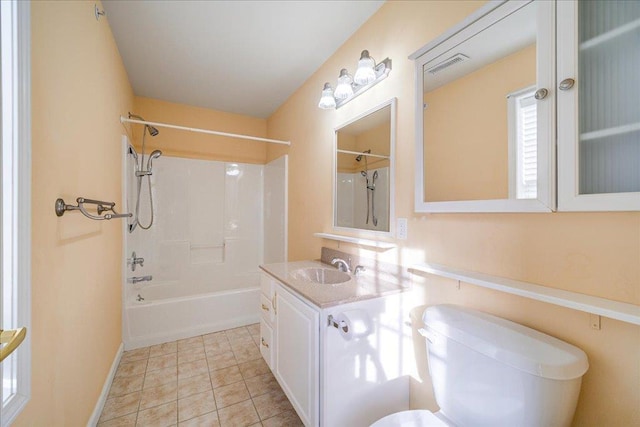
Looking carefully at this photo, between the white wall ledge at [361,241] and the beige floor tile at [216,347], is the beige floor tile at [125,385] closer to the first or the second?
the beige floor tile at [216,347]

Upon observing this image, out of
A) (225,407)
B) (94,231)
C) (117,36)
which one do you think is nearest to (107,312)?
(94,231)

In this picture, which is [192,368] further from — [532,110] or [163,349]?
[532,110]

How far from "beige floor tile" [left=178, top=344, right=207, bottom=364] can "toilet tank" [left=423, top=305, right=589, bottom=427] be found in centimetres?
202

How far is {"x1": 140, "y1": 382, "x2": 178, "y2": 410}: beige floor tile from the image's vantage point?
1648 mm

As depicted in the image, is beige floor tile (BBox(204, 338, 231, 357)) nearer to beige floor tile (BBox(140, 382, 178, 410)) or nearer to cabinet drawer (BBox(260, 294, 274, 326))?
beige floor tile (BBox(140, 382, 178, 410))

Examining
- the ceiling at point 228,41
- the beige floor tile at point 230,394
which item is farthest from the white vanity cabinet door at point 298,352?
the ceiling at point 228,41

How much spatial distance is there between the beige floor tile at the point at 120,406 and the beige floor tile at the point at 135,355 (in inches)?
20.0

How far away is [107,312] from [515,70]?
8.93 ft

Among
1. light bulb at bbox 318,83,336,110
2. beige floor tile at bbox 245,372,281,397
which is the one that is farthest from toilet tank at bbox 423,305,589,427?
light bulb at bbox 318,83,336,110

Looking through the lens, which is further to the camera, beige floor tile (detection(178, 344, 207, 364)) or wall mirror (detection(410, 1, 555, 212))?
beige floor tile (detection(178, 344, 207, 364))

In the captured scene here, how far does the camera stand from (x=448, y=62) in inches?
46.1

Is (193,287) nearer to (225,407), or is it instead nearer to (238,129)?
(225,407)

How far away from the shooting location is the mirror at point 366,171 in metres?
1.49

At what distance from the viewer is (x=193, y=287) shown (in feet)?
10.0
